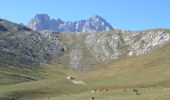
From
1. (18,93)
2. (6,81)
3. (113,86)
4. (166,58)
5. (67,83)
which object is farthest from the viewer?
(166,58)

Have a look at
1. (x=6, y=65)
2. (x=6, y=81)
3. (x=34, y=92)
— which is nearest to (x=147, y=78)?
(x=34, y=92)

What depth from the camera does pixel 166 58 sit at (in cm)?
18300

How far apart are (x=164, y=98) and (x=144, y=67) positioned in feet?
402

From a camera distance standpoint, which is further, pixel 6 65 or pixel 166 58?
pixel 6 65

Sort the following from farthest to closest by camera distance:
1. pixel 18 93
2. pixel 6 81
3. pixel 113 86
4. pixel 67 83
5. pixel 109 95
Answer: pixel 6 81 < pixel 67 83 < pixel 113 86 < pixel 18 93 < pixel 109 95

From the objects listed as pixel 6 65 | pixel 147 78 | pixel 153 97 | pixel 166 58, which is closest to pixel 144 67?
pixel 166 58

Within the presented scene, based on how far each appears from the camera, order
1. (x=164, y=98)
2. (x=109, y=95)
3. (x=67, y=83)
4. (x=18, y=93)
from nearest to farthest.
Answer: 1. (x=164, y=98)
2. (x=109, y=95)
3. (x=18, y=93)
4. (x=67, y=83)

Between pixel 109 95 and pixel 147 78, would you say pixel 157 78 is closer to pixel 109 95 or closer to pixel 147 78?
pixel 147 78

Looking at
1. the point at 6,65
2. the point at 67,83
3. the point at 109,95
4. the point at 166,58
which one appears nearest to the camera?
the point at 109,95

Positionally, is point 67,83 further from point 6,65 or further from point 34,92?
point 6,65

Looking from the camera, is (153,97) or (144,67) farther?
(144,67)

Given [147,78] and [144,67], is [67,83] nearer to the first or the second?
[147,78]

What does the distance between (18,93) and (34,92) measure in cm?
363

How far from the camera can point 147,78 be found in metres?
105
